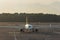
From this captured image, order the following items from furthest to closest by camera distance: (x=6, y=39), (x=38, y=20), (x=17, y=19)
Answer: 1. (x=17, y=19)
2. (x=38, y=20)
3. (x=6, y=39)

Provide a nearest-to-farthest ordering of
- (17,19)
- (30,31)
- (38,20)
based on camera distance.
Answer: (30,31) → (38,20) → (17,19)

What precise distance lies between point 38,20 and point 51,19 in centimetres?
782

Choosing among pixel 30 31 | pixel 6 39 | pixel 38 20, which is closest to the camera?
pixel 6 39

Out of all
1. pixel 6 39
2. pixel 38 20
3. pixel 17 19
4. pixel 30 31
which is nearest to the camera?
pixel 6 39

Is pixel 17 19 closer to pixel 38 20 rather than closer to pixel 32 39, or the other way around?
pixel 38 20

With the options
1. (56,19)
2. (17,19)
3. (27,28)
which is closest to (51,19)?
(56,19)

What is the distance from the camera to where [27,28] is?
4572 cm

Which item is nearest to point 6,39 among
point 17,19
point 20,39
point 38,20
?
point 20,39

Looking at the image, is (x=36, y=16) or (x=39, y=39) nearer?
(x=39, y=39)

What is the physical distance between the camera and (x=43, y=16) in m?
95.9

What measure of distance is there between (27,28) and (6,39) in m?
14.3

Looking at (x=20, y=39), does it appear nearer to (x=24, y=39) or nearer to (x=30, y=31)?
(x=24, y=39)

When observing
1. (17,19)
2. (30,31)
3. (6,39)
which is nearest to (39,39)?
(6,39)

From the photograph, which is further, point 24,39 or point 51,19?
point 51,19
